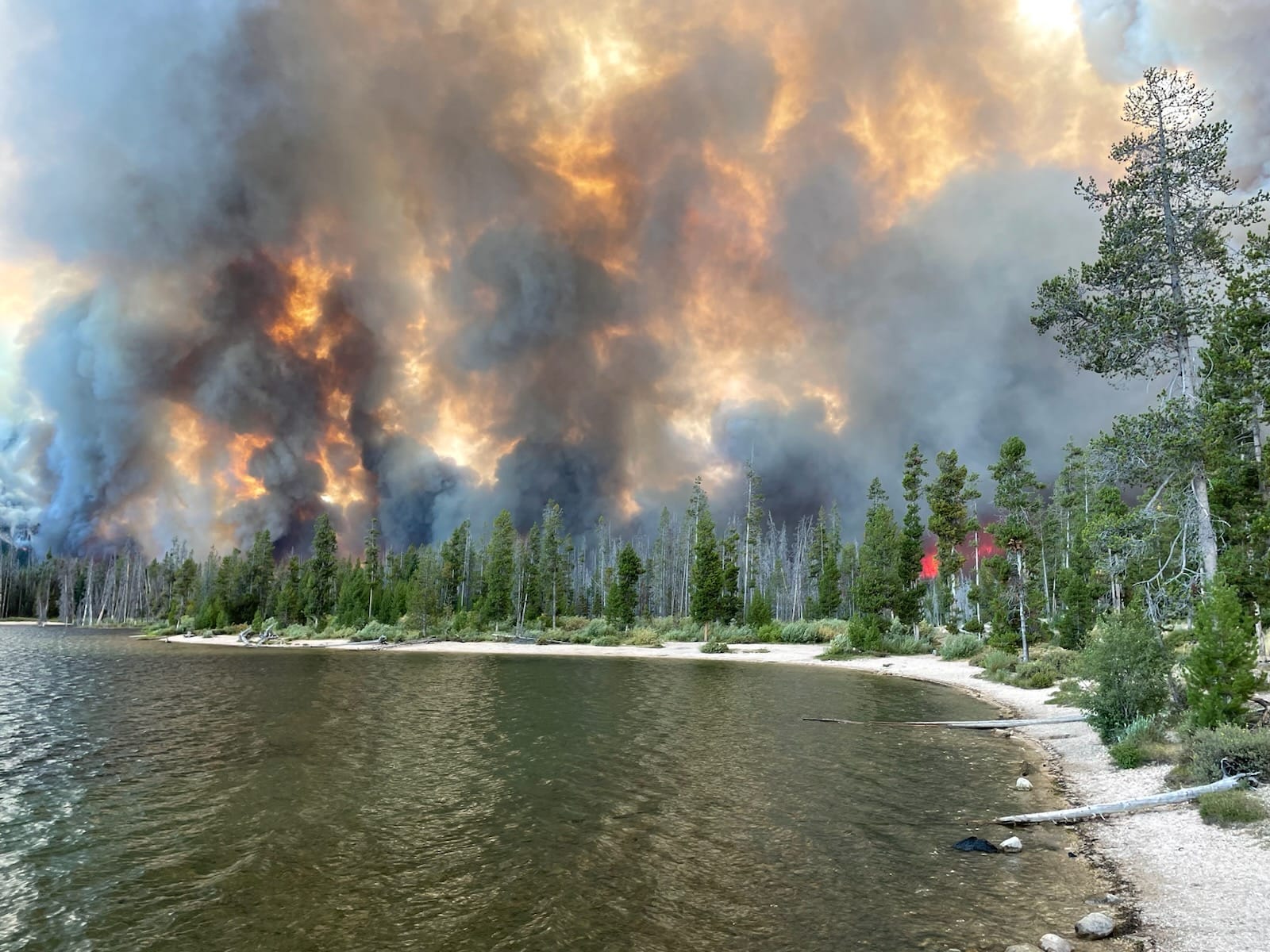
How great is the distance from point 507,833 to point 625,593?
227 feet

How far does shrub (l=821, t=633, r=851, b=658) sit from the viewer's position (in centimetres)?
5694

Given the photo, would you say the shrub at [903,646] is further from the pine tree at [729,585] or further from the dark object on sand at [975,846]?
the dark object on sand at [975,846]

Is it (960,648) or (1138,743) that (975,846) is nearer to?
(1138,743)

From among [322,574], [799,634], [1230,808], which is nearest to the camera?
[1230,808]

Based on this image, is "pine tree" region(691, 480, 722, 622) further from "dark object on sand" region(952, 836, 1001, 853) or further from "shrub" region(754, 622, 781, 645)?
"dark object on sand" region(952, 836, 1001, 853)

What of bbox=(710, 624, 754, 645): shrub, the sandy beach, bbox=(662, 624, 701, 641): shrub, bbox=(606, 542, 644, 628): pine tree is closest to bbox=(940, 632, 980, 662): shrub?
bbox=(710, 624, 754, 645): shrub

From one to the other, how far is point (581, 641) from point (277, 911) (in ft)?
220

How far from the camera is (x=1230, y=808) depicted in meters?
11.9

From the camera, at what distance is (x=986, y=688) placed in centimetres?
3631

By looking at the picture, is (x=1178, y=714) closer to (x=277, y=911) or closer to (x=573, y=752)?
(x=573, y=752)

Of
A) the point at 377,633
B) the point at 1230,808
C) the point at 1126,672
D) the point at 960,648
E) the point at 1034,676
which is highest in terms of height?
the point at 1126,672

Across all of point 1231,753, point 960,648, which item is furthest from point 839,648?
point 1231,753

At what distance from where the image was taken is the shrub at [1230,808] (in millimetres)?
11703

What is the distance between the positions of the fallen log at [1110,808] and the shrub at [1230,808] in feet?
2.78
